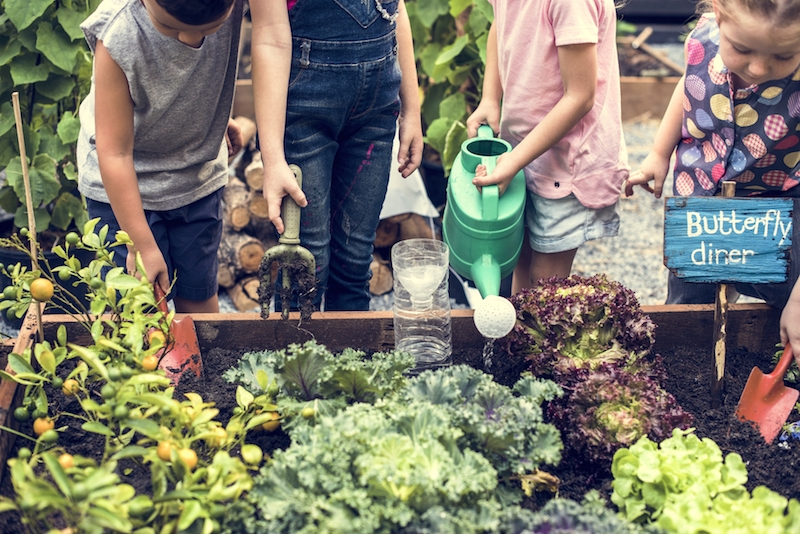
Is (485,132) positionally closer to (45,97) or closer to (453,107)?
(453,107)

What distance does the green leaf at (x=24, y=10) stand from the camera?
240 centimetres

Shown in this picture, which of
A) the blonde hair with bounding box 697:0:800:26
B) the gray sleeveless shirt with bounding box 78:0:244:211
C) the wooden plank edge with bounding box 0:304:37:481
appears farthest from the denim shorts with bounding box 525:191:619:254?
the wooden plank edge with bounding box 0:304:37:481

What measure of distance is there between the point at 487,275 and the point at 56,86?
5.57 ft

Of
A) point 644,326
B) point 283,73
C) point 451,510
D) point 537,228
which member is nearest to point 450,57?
point 537,228

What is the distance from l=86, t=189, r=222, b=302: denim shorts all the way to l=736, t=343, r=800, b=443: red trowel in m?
1.41

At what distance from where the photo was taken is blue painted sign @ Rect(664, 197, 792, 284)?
1.74 meters

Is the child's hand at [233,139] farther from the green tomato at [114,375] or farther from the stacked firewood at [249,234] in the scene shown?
the green tomato at [114,375]

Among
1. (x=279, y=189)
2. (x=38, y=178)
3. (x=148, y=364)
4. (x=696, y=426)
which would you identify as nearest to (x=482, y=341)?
(x=696, y=426)

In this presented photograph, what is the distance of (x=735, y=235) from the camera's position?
1.74 m

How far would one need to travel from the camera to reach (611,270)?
3.50 metres

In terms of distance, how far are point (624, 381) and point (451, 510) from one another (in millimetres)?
548

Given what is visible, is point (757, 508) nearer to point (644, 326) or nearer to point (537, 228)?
point (644, 326)

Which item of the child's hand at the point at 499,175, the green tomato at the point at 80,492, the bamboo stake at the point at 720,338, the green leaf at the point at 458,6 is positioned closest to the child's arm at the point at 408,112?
the child's hand at the point at 499,175

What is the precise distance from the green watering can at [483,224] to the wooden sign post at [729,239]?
1.19ft
